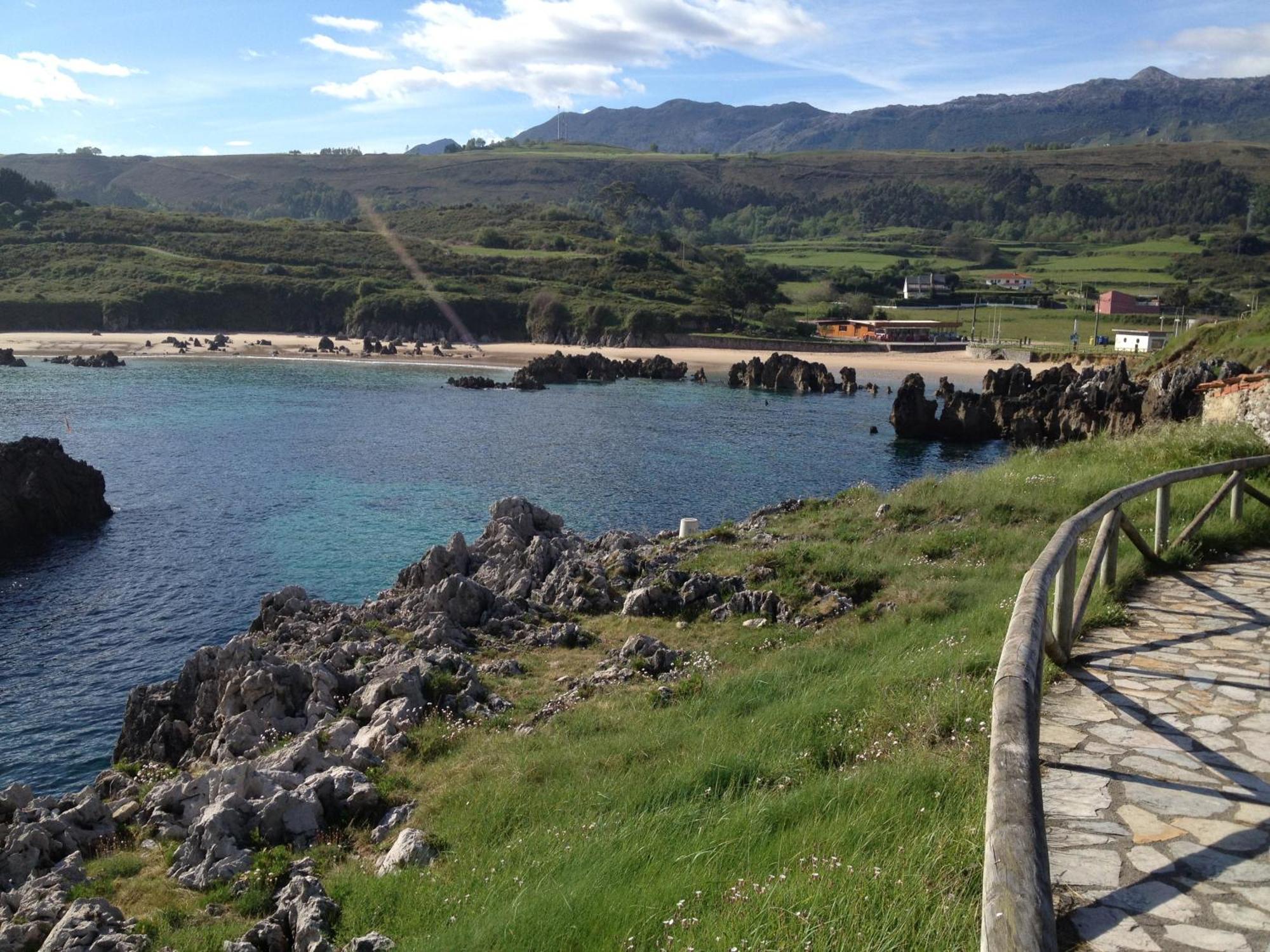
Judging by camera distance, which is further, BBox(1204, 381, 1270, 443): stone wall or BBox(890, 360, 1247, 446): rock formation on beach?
BBox(890, 360, 1247, 446): rock formation on beach

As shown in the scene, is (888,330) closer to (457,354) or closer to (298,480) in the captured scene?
(457,354)

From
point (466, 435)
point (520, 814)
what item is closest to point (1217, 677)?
point (520, 814)

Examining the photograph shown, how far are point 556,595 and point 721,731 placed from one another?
891 centimetres

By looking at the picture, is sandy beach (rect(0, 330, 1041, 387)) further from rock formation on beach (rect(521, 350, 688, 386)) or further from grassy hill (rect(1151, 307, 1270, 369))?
grassy hill (rect(1151, 307, 1270, 369))

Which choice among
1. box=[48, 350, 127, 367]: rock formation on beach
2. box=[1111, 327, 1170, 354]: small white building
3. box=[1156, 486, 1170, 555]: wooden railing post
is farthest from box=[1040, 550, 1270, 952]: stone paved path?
box=[48, 350, 127, 367]: rock formation on beach

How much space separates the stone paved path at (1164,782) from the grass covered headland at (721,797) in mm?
452

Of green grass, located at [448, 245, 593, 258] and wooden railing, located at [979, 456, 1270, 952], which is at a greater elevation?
green grass, located at [448, 245, 593, 258]

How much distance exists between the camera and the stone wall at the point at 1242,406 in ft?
57.3

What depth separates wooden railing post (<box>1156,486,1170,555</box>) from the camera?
10000mm

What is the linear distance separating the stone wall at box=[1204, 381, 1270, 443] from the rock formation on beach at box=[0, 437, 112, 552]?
99.8 ft

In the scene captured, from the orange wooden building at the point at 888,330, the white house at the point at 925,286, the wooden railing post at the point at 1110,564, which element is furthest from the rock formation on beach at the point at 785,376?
the wooden railing post at the point at 1110,564

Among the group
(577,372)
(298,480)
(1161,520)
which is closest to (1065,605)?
(1161,520)

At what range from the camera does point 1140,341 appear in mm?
→ 78188

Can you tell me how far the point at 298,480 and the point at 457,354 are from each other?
6241 centimetres
